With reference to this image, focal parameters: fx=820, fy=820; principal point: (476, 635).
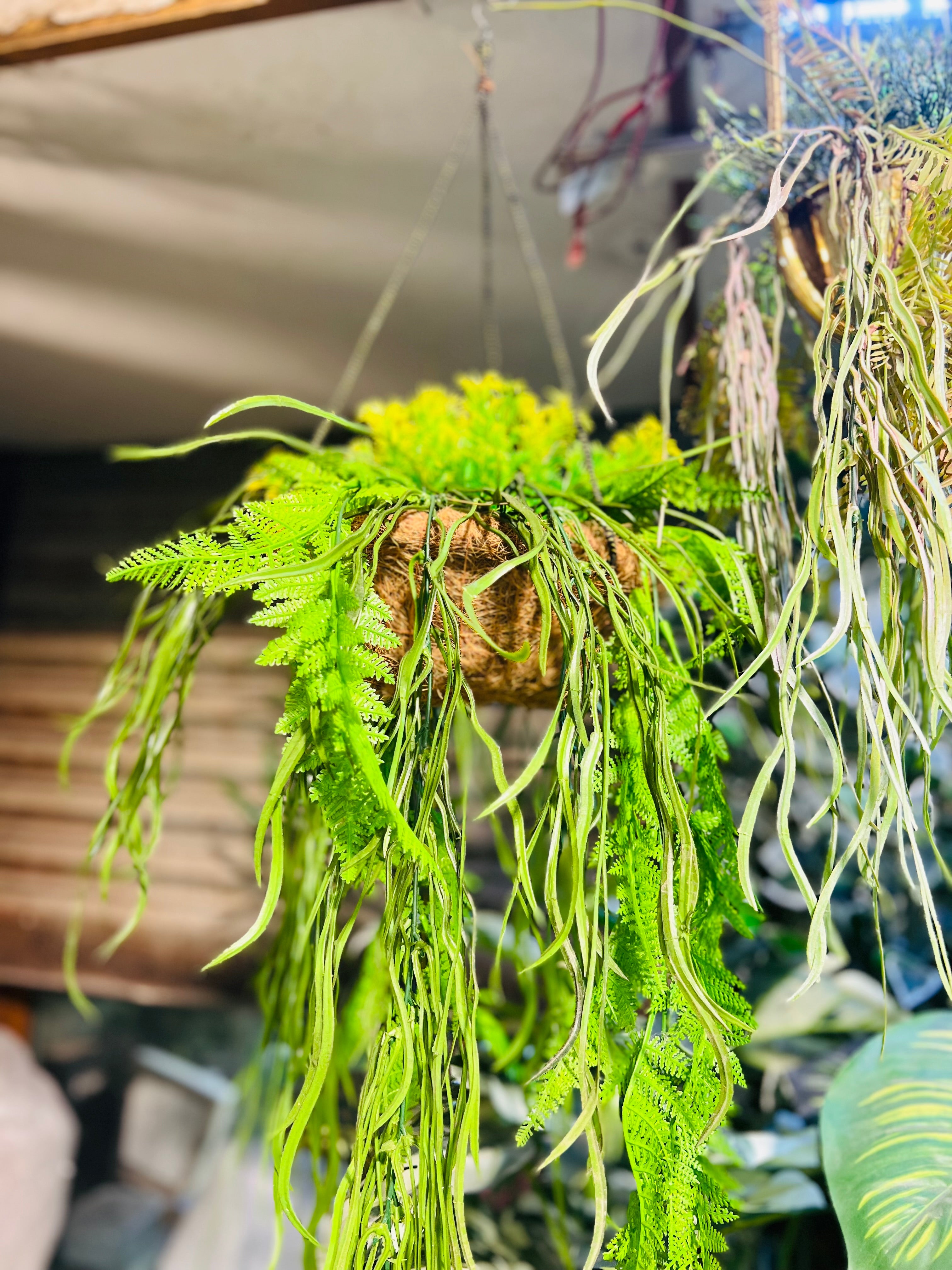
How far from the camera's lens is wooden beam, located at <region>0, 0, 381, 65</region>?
86cm

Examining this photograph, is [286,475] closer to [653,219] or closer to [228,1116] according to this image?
[653,219]

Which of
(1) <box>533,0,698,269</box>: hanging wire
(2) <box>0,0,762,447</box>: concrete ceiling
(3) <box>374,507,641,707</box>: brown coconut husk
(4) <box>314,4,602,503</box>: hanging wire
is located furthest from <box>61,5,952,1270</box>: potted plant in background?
(2) <box>0,0,762,447</box>: concrete ceiling

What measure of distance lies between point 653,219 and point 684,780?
107cm

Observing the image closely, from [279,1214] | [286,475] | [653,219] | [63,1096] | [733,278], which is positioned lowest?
[63,1096]

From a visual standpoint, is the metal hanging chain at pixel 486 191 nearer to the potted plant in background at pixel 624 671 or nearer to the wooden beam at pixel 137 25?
the wooden beam at pixel 137 25

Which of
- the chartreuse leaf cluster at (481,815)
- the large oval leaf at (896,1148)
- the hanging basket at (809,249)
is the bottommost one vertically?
the large oval leaf at (896,1148)

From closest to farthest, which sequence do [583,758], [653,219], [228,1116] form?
[583,758], [653,219], [228,1116]

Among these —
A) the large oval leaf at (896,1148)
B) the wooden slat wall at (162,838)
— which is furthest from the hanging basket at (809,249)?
the wooden slat wall at (162,838)

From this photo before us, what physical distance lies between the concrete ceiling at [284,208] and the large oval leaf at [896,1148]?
1.14 meters

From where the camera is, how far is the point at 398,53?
1067 millimetres

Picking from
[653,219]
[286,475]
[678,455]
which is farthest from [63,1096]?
[653,219]

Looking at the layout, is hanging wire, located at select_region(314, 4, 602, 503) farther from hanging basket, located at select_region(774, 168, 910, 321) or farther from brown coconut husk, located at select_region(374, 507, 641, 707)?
hanging basket, located at select_region(774, 168, 910, 321)

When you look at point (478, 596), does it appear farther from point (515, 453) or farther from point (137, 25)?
point (137, 25)

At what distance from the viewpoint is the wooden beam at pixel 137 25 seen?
0.86 meters
